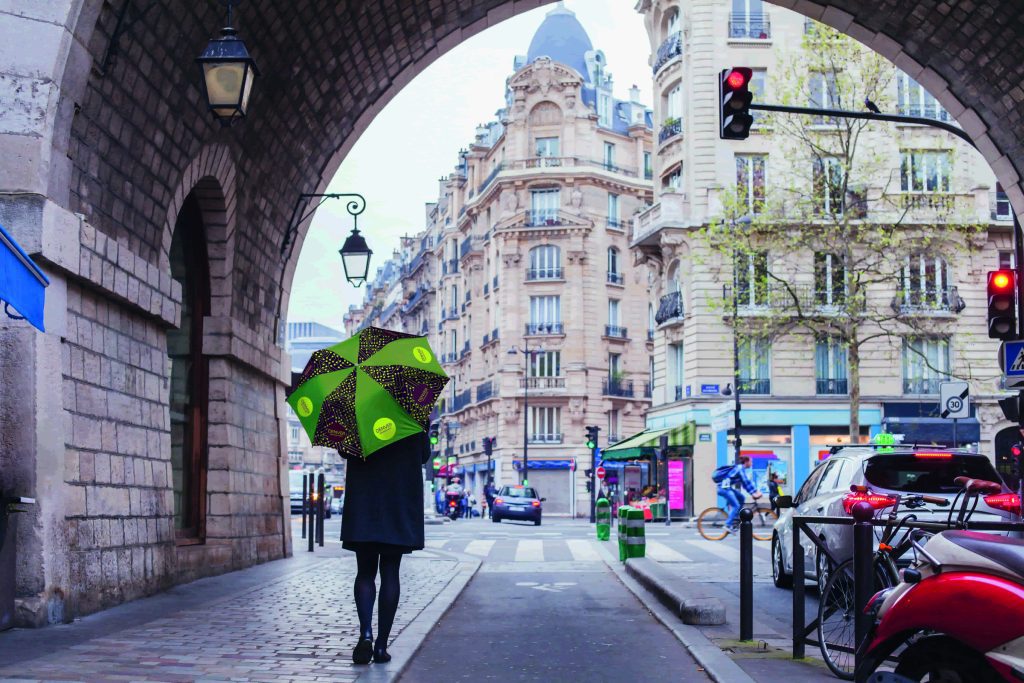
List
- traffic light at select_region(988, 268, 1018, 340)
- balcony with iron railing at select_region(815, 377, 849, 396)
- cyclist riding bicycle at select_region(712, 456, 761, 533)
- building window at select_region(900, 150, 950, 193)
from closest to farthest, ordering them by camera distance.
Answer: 1. traffic light at select_region(988, 268, 1018, 340)
2. cyclist riding bicycle at select_region(712, 456, 761, 533)
3. building window at select_region(900, 150, 950, 193)
4. balcony with iron railing at select_region(815, 377, 849, 396)

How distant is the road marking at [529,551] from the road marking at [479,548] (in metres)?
0.53

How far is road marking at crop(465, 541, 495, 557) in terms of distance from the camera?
21.5 m

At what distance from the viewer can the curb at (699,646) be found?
7.30 metres

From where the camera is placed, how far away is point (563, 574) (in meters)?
16.1

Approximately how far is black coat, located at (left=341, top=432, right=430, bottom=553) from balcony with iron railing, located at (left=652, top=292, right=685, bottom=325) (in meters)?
37.1

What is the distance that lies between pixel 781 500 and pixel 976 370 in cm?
3263

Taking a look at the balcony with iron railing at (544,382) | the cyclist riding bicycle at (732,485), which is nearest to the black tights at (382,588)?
the cyclist riding bicycle at (732,485)

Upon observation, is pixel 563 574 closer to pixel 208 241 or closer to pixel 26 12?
pixel 208 241

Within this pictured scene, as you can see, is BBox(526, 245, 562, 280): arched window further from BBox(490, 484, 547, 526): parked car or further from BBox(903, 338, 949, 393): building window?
BBox(903, 338, 949, 393): building window

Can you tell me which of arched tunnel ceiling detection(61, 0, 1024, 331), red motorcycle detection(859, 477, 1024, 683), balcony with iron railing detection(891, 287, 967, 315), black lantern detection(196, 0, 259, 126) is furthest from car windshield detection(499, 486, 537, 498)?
red motorcycle detection(859, 477, 1024, 683)

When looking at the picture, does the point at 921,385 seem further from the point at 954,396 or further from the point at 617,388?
the point at 617,388

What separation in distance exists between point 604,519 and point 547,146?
4459 centimetres

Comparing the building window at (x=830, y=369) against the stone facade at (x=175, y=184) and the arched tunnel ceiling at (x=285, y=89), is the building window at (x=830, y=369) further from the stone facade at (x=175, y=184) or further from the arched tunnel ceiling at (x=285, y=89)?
the stone facade at (x=175, y=184)

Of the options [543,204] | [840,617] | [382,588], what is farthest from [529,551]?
[543,204]
